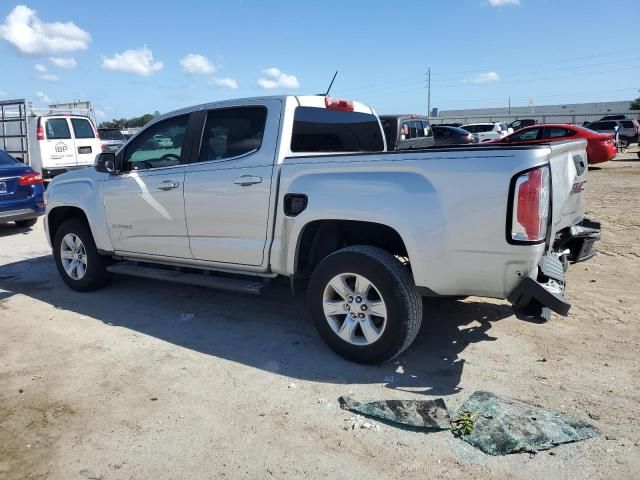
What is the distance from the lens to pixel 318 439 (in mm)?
3090

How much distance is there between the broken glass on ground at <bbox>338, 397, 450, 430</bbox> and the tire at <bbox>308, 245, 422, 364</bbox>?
45 centimetres

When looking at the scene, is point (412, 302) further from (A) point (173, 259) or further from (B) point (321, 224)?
(A) point (173, 259)

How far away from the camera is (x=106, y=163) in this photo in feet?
17.7

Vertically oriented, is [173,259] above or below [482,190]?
below

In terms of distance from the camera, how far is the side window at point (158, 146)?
5047 millimetres

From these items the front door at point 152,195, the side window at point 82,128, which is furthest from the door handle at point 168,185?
the side window at point 82,128

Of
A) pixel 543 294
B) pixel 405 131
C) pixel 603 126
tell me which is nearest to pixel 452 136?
pixel 405 131

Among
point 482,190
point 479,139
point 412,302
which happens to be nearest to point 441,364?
point 412,302

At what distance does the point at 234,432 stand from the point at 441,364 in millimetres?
1639

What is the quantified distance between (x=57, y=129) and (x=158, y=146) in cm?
1057

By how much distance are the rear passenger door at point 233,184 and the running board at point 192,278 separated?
7.0 inches

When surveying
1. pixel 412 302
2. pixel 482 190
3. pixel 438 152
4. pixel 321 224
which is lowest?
pixel 412 302

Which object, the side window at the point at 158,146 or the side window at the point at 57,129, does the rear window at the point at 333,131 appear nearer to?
Answer: the side window at the point at 158,146

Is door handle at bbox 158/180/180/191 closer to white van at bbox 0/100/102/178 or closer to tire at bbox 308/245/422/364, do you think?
tire at bbox 308/245/422/364
